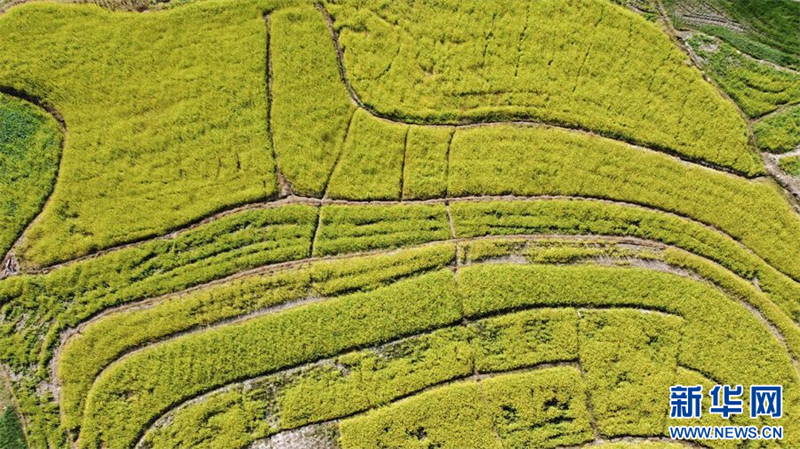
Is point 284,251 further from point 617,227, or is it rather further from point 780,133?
point 780,133

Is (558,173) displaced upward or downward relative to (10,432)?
upward

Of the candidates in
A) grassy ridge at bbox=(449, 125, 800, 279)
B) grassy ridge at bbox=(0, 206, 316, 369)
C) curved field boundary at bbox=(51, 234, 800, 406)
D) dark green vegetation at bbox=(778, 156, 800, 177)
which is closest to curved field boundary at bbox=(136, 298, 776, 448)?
curved field boundary at bbox=(51, 234, 800, 406)

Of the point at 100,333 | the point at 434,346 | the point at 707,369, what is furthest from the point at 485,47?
the point at 100,333

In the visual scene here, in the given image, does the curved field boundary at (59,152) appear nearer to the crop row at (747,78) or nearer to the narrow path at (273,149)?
the narrow path at (273,149)

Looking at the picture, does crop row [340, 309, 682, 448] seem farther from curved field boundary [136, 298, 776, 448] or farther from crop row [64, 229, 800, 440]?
crop row [64, 229, 800, 440]

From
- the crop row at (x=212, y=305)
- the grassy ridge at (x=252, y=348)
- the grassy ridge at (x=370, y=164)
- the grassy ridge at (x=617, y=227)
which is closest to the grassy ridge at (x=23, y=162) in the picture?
the crop row at (x=212, y=305)

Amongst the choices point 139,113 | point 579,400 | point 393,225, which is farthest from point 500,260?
point 139,113

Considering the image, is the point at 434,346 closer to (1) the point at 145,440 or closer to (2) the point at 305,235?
(2) the point at 305,235
